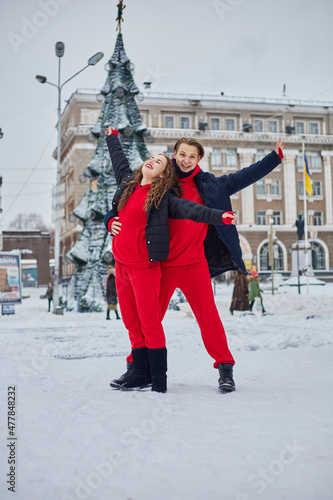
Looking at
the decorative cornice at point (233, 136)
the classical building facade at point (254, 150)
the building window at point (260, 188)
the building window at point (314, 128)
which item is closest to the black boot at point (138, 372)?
the classical building facade at point (254, 150)

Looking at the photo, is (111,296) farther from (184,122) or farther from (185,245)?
(184,122)

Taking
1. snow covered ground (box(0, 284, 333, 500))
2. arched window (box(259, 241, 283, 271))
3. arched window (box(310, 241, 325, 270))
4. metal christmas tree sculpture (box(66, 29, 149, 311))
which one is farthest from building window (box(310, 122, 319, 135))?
snow covered ground (box(0, 284, 333, 500))

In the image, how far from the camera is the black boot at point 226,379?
339 centimetres

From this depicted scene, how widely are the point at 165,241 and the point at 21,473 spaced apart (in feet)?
5.91

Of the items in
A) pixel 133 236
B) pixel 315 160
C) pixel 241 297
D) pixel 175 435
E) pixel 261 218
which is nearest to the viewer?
pixel 175 435

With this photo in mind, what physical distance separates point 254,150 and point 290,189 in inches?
200

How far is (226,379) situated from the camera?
11.4 feet

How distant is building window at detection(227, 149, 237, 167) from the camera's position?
4819cm

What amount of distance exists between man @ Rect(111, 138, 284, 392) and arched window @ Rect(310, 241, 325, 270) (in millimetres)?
47816

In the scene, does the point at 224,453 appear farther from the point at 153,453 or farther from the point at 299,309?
the point at 299,309

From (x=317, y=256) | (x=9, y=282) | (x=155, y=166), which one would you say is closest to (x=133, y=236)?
(x=155, y=166)

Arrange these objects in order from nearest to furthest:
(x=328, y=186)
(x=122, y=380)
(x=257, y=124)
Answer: (x=122, y=380) → (x=257, y=124) → (x=328, y=186)

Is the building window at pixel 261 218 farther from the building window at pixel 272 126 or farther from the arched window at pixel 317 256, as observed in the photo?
the building window at pixel 272 126

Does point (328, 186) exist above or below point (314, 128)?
below
